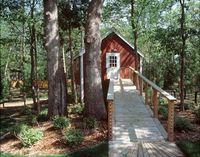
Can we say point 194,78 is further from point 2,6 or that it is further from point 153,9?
point 2,6

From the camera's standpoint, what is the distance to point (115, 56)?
27.5 meters

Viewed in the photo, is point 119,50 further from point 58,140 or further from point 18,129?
point 58,140

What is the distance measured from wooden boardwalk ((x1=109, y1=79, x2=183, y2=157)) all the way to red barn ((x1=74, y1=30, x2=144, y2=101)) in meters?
12.7

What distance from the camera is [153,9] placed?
23891 millimetres

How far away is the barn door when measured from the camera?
2736cm

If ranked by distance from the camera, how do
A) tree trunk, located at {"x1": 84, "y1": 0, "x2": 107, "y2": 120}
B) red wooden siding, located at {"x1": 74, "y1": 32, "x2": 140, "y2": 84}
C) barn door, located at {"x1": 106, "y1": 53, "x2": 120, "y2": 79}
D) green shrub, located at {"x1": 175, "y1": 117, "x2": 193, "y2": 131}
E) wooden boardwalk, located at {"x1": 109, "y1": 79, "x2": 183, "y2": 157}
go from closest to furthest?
wooden boardwalk, located at {"x1": 109, "y1": 79, "x2": 183, "y2": 157} → green shrub, located at {"x1": 175, "y1": 117, "x2": 193, "y2": 131} → tree trunk, located at {"x1": 84, "y1": 0, "x2": 107, "y2": 120} → red wooden siding, located at {"x1": 74, "y1": 32, "x2": 140, "y2": 84} → barn door, located at {"x1": 106, "y1": 53, "x2": 120, "y2": 79}

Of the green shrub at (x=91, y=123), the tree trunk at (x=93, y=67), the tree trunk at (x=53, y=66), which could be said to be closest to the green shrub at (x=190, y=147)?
the green shrub at (x=91, y=123)

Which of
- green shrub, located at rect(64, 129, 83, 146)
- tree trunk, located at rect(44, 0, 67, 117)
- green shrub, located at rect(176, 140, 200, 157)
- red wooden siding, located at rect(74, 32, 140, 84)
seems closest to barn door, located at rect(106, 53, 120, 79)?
red wooden siding, located at rect(74, 32, 140, 84)

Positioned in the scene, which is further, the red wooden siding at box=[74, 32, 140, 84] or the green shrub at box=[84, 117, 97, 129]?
the red wooden siding at box=[74, 32, 140, 84]

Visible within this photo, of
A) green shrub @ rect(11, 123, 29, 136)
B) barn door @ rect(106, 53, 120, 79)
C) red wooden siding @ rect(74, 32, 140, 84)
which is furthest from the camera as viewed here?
barn door @ rect(106, 53, 120, 79)

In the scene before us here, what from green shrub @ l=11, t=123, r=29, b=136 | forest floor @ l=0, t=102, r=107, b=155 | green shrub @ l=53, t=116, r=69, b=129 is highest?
green shrub @ l=53, t=116, r=69, b=129

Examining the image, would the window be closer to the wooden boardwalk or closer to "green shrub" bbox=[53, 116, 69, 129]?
the wooden boardwalk

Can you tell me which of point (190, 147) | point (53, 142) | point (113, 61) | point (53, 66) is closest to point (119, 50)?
point (113, 61)

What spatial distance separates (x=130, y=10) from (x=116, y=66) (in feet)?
14.4
